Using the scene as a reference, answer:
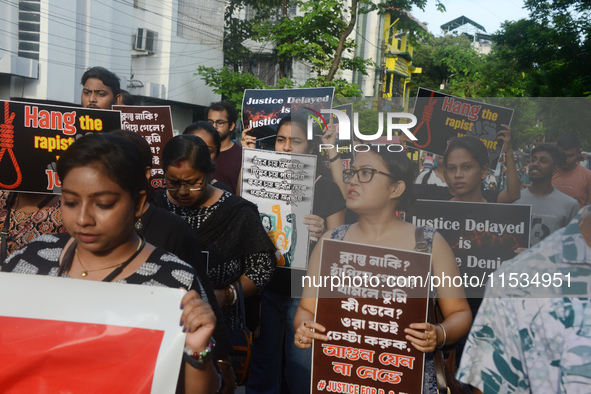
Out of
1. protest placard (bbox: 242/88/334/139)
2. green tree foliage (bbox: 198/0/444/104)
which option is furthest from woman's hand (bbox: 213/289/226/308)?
green tree foliage (bbox: 198/0/444/104)

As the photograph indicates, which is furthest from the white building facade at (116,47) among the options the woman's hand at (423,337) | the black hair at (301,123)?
the woman's hand at (423,337)

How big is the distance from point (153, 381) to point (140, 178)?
2.10 feet

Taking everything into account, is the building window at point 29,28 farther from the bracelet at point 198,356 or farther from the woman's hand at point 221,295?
the bracelet at point 198,356

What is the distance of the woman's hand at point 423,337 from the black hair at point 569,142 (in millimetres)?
1239

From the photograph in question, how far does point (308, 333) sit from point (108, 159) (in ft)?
3.69

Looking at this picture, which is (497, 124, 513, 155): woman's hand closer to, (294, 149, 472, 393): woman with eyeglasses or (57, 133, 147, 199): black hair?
(294, 149, 472, 393): woman with eyeglasses

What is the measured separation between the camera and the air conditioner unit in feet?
70.6

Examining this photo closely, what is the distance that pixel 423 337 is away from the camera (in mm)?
2334

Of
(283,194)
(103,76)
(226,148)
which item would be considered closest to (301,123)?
(283,194)

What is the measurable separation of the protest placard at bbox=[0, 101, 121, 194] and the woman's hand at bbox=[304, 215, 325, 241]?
49.5 inches

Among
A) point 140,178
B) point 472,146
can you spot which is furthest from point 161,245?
point 472,146

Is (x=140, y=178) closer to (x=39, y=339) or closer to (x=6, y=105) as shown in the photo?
(x=39, y=339)

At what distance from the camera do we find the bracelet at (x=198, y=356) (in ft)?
5.54

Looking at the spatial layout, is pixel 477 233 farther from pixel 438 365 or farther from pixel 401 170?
pixel 438 365
